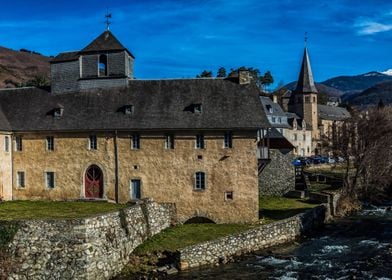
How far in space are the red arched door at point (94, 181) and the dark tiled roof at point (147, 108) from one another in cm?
322

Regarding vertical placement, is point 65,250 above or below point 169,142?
below

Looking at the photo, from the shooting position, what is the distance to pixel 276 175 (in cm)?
4784

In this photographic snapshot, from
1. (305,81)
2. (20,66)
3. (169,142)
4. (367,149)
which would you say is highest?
(20,66)

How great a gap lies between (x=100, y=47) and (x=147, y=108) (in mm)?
6849

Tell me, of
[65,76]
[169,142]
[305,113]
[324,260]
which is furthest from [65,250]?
[305,113]

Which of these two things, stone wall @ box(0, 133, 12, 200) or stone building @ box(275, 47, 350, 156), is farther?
stone building @ box(275, 47, 350, 156)

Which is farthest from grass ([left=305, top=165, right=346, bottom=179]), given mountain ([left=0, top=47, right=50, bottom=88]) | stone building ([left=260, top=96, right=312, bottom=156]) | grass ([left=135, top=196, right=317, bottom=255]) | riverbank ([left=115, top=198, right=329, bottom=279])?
mountain ([left=0, top=47, right=50, bottom=88])

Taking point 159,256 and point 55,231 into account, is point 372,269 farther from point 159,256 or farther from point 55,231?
point 55,231

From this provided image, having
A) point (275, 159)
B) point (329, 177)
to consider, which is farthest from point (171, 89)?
point (329, 177)

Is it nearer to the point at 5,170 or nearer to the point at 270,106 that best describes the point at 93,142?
the point at 5,170

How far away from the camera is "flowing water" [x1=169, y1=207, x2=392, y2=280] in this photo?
25.3m

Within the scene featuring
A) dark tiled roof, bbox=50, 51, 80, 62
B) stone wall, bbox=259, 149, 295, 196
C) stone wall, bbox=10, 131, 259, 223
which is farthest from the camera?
stone wall, bbox=259, 149, 295, 196

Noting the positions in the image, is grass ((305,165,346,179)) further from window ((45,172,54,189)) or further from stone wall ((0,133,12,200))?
stone wall ((0,133,12,200))

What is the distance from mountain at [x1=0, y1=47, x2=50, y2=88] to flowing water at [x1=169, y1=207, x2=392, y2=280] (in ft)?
329
